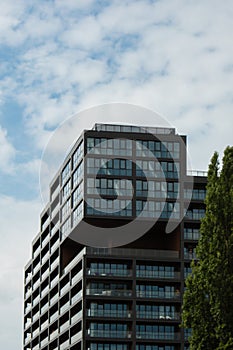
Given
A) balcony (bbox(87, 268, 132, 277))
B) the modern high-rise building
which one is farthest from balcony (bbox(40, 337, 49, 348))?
balcony (bbox(87, 268, 132, 277))

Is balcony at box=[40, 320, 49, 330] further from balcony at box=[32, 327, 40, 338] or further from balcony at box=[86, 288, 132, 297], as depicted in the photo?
balcony at box=[86, 288, 132, 297]

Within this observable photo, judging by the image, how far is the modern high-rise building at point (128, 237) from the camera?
12512 centimetres

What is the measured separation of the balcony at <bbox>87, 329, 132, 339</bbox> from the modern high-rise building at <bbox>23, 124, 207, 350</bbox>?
14 centimetres

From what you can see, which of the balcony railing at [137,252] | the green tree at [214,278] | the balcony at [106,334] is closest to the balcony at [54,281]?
the balcony railing at [137,252]

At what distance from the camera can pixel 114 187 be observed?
5074 inches

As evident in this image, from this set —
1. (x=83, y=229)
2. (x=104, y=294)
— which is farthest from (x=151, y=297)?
(x=83, y=229)

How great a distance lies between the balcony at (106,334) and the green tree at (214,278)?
70.3 meters

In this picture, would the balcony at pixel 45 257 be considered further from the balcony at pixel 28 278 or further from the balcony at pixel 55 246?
the balcony at pixel 28 278

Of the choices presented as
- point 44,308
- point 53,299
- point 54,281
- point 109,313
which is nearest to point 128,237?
point 109,313

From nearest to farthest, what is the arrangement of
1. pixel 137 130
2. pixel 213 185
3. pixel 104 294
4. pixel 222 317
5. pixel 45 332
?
1. pixel 222 317
2. pixel 213 185
3. pixel 104 294
4. pixel 137 130
5. pixel 45 332

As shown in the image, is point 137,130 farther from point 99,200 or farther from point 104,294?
point 104,294

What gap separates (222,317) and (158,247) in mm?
81380

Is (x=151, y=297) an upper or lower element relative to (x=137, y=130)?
lower

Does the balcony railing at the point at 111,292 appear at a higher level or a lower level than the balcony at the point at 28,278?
lower
